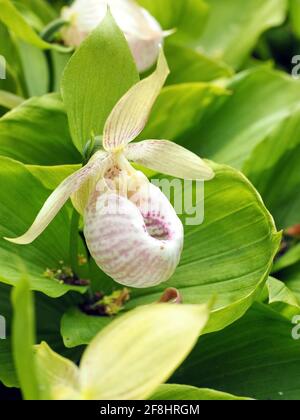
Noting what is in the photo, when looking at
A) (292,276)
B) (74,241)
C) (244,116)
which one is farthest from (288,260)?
(74,241)

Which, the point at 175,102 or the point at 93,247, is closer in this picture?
the point at 93,247

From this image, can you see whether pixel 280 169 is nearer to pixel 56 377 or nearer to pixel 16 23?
pixel 16 23

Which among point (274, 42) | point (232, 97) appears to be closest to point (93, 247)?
point (232, 97)

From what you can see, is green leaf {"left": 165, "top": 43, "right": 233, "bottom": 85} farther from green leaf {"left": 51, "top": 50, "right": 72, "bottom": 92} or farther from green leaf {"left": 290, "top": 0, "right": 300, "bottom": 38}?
green leaf {"left": 290, "top": 0, "right": 300, "bottom": 38}

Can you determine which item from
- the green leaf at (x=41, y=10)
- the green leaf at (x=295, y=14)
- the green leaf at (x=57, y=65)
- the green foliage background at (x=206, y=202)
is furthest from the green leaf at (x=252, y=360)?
the green leaf at (x=295, y=14)

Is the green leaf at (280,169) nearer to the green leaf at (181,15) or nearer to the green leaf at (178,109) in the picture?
the green leaf at (178,109)

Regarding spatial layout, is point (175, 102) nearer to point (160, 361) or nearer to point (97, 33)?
point (97, 33)

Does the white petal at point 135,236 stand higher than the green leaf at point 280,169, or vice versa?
the white petal at point 135,236
